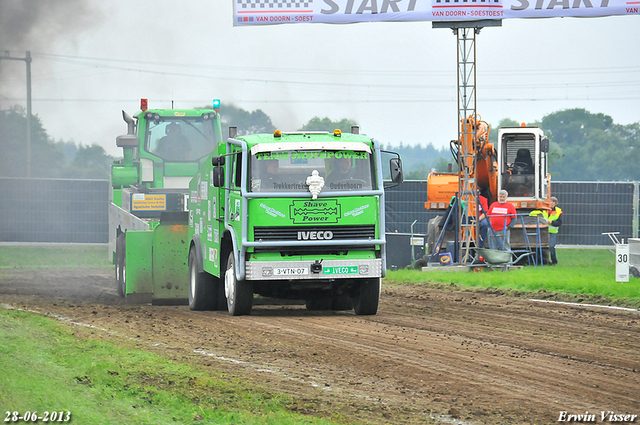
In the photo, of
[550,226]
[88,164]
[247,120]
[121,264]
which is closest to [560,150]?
[247,120]

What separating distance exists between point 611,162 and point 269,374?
7686 centimetres

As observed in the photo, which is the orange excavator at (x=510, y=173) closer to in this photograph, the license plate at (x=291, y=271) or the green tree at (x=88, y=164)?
the license plate at (x=291, y=271)

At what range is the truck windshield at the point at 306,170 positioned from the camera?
12852 mm

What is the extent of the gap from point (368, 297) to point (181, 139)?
27.4ft

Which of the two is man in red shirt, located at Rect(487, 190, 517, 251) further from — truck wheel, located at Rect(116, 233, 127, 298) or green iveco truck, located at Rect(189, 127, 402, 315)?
green iveco truck, located at Rect(189, 127, 402, 315)

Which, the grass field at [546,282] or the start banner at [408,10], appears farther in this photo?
the start banner at [408,10]

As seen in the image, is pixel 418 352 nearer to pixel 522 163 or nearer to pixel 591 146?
pixel 522 163

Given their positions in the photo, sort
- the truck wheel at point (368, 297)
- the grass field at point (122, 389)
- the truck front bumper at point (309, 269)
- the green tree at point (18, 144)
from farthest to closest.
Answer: the green tree at point (18, 144)
the truck wheel at point (368, 297)
the truck front bumper at point (309, 269)
the grass field at point (122, 389)

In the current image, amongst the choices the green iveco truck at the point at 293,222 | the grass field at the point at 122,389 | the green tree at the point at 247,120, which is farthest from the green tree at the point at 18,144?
the green tree at the point at 247,120

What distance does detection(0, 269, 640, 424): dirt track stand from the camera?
7.54 metres

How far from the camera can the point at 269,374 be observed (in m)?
8.74

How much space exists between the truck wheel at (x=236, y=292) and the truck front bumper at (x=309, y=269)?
20.6 inches

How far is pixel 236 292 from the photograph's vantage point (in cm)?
1331

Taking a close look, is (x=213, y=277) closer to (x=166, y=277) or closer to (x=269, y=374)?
(x=166, y=277)
